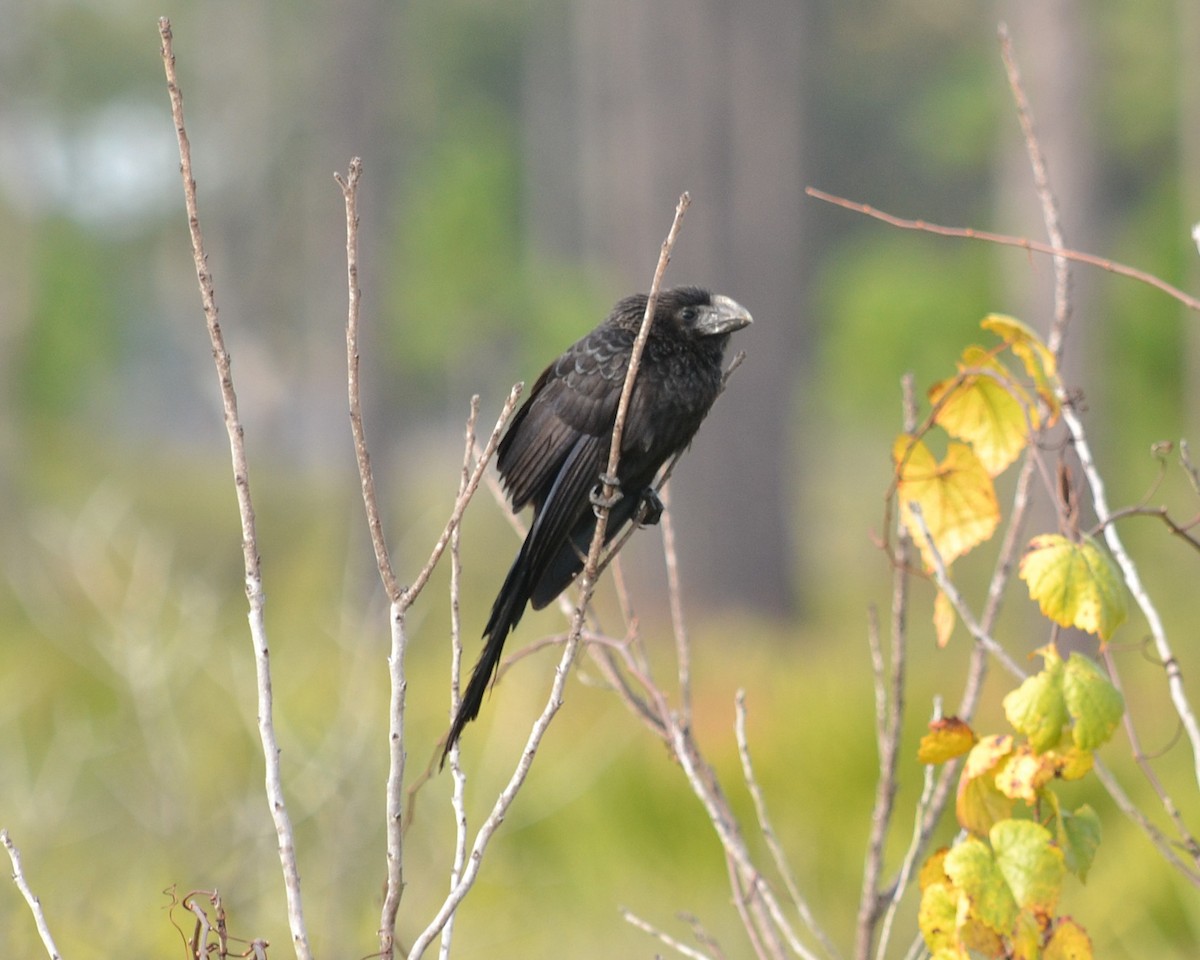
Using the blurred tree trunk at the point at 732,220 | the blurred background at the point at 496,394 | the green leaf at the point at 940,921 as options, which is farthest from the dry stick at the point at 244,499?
the blurred tree trunk at the point at 732,220

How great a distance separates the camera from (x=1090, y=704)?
4.95 feet

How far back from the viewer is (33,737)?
7449 mm

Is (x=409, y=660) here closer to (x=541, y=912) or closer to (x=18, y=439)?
(x=541, y=912)

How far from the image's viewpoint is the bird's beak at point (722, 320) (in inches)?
116

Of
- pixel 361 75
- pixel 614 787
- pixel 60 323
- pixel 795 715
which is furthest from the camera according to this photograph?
pixel 60 323

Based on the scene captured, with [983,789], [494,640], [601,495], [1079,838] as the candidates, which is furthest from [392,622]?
[601,495]

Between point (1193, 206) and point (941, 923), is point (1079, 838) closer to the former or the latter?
A: point (941, 923)

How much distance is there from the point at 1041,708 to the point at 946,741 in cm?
17

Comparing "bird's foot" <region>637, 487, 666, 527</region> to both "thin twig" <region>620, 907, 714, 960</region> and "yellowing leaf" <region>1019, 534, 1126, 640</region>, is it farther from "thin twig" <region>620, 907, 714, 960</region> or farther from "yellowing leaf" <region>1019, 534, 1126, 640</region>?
"yellowing leaf" <region>1019, 534, 1126, 640</region>

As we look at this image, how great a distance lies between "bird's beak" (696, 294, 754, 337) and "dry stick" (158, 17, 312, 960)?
59.7 inches

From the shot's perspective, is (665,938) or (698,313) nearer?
(665,938)

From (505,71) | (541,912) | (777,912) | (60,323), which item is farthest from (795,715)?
(505,71)

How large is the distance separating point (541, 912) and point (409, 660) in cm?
287

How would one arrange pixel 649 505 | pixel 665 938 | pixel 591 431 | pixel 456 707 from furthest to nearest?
pixel 649 505
pixel 591 431
pixel 665 938
pixel 456 707
